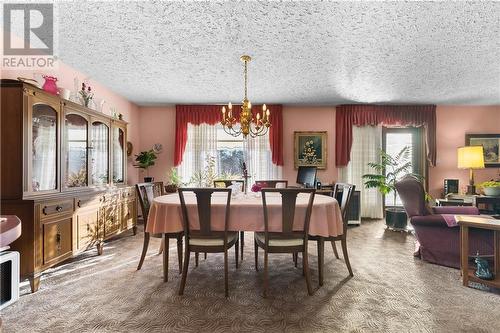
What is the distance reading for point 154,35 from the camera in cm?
270

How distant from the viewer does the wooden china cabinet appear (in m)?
2.34

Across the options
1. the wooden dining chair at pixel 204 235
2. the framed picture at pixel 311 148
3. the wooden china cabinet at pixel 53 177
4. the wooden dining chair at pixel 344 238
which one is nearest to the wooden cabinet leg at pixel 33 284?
the wooden china cabinet at pixel 53 177

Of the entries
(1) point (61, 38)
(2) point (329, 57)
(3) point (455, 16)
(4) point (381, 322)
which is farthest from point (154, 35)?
(4) point (381, 322)

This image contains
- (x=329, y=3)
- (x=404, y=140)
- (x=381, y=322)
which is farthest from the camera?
(x=404, y=140)

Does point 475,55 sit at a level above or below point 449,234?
above

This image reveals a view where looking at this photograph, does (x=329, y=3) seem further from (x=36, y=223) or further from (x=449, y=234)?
(x=36, y=223)

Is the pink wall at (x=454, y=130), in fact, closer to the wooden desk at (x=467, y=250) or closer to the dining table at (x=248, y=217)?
the wooden desk at (x=467, y=250)

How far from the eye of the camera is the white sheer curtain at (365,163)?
5.69 meters

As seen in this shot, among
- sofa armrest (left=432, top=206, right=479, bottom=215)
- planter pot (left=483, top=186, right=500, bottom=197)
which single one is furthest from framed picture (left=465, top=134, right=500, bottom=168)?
sofa armrest (left=432, top=206, right=479, bottom=215)

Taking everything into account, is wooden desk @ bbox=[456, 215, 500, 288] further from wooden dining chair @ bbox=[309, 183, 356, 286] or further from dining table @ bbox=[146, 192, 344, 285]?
dining table @ bbox=[146, 192, 344, 285]

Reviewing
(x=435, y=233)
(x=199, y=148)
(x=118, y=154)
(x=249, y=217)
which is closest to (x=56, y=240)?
(x=118, y=154)

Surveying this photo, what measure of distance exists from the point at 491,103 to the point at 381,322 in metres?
5.89

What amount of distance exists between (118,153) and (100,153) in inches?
20.7

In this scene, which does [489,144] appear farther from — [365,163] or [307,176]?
[307,176]
